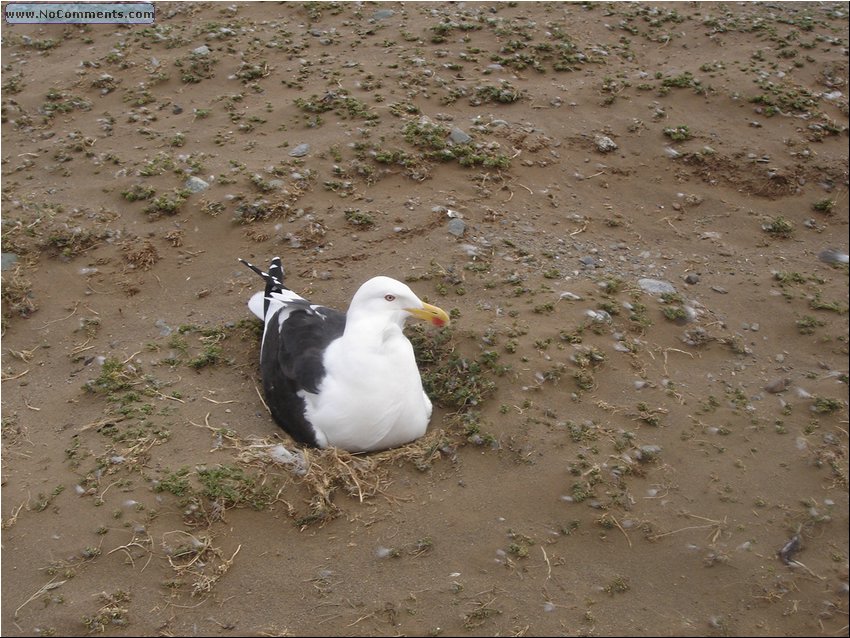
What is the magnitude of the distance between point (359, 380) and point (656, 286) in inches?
114

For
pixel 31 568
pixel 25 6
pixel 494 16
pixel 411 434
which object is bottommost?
pixel 31 568

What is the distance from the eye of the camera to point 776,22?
9.91 metres

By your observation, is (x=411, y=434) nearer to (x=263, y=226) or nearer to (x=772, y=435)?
(x=772, y=435)

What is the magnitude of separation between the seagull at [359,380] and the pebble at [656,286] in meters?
2.09

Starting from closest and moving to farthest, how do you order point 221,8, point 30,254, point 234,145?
point 30,254 → point 234,145 → point 221,8

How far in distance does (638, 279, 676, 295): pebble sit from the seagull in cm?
209

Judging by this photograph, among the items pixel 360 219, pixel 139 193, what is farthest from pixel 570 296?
pixel 139 193

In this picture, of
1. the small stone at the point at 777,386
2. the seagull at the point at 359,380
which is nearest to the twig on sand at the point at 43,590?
the seagull at the point at 359,380

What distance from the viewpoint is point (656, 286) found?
20.8 feet

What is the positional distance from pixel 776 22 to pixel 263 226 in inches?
296

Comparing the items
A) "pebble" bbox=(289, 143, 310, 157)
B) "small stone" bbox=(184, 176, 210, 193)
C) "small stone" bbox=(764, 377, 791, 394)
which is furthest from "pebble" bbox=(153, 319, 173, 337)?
"small stone" bbox=(764, 377, 791, 394)

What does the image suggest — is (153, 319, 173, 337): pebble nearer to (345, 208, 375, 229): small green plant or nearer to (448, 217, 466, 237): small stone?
(345, 208, 375, 229): small green plant

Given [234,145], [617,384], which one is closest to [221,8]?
[234,145]

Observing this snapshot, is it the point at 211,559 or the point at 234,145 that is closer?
the point at 211,559
